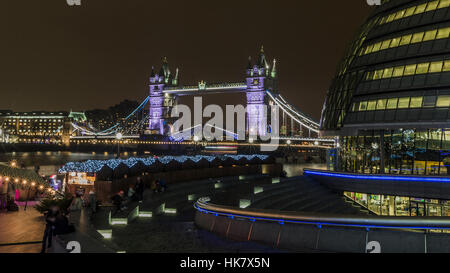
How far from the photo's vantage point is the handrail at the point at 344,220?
11859 millimetres

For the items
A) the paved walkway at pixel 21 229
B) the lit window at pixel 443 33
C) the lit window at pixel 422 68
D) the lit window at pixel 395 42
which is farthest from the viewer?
the lit window at pixel 395 42

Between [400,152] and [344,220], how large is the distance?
747 inches

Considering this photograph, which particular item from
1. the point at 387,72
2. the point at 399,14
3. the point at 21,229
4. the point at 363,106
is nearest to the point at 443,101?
the point at 387,72

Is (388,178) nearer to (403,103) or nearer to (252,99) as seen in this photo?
(403,103)

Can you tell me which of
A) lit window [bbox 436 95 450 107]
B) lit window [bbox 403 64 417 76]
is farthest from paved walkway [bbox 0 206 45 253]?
lit window [bbox 403 64 417 76]

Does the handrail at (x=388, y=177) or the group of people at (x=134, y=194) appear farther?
the handrail at (x=388, y=177)

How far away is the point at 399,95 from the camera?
28.6 meters

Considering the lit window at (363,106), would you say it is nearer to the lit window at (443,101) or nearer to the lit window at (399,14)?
the lit window at (443,101)

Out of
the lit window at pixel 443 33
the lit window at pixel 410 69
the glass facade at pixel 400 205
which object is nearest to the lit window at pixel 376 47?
the lit window at pixel 410 69

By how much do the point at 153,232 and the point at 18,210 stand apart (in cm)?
716

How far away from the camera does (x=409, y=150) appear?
93.1 feet

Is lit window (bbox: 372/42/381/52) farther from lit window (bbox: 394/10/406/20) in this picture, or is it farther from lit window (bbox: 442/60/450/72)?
lit window (bbox: 442/60/450/72)

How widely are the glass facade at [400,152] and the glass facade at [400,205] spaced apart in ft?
7.81
